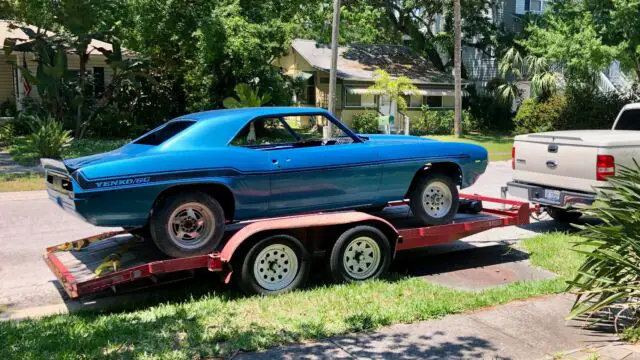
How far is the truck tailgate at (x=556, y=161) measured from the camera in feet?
27.7

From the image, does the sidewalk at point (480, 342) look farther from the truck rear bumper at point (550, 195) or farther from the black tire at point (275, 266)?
the truck rear bumper at point (550, 195)

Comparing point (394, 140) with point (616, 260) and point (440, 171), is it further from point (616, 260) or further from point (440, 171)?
point (616, 260)

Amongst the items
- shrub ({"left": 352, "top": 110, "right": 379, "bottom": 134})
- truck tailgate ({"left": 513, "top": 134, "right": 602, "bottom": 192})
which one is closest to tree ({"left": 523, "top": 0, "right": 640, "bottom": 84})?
shrub ({"left": 352, "top": 110, "right": 379, "bottom": 134})

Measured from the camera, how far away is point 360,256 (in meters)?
6.55

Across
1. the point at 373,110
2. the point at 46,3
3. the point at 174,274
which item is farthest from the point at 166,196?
the point at 373,110

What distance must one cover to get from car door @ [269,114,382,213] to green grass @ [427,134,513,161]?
15387 mm

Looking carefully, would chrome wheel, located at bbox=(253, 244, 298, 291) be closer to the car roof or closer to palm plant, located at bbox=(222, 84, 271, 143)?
the car roof

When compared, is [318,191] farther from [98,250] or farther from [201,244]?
[98,250]

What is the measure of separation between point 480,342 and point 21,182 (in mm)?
12439

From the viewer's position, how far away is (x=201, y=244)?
6180 mm

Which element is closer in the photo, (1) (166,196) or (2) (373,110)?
(1) (166,196)

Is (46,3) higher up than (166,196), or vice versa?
(46,3)

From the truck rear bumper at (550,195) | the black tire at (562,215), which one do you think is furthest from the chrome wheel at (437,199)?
the black tire at (562,215)

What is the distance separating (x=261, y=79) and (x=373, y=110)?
8396 mm
